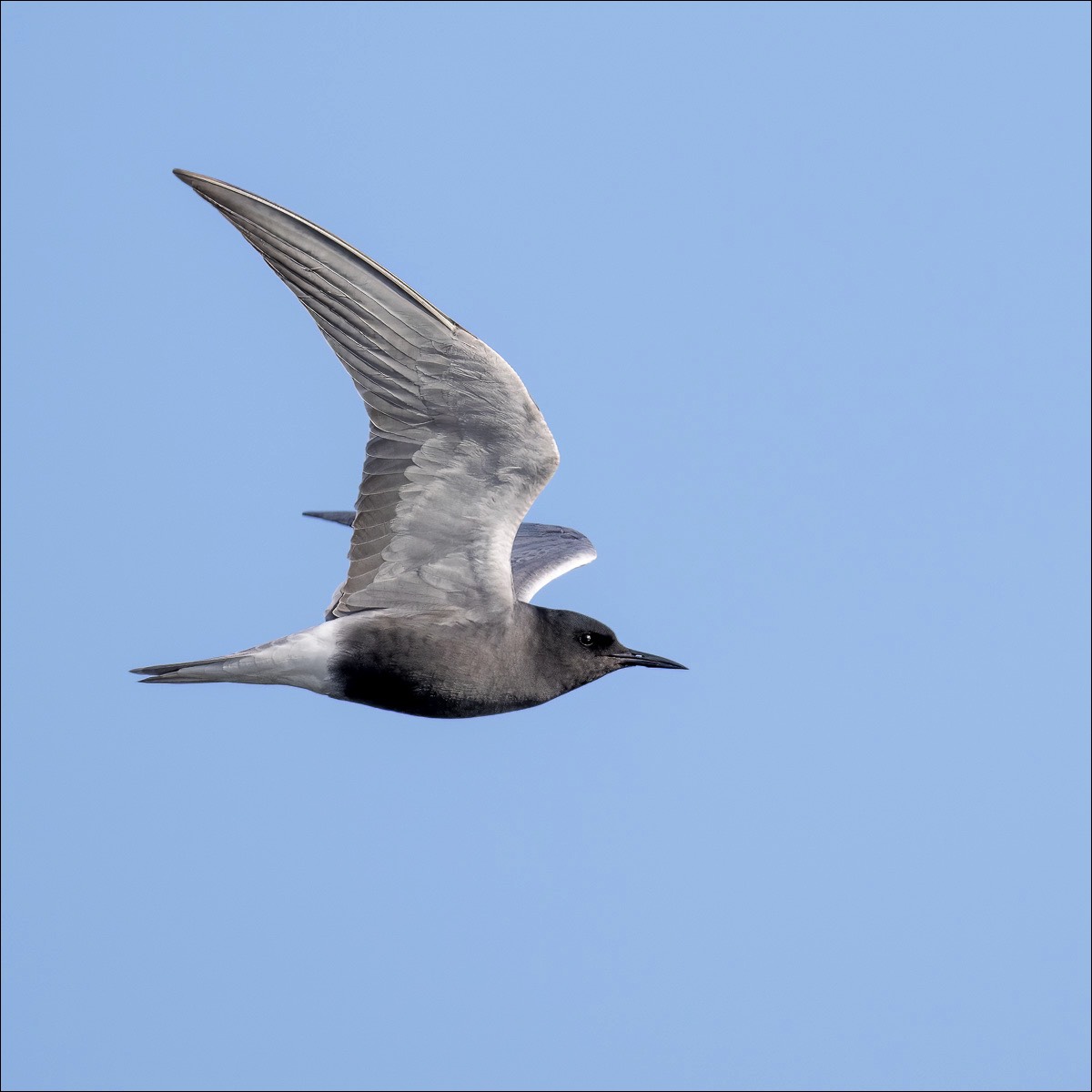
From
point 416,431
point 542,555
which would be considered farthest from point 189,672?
point 542,555

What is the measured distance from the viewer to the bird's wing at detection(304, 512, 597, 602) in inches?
472

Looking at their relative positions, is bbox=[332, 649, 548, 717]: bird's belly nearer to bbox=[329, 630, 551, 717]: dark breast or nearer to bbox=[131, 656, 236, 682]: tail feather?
bbox=[329, 630, 551, 717]: dark breast

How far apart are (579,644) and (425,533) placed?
1.27m

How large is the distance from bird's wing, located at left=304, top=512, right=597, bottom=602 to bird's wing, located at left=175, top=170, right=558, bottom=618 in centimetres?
134

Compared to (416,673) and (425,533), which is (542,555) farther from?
(416,673)

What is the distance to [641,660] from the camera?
1105 centimetres

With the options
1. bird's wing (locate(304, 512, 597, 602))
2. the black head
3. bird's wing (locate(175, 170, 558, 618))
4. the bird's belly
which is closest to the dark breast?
the bird's belly

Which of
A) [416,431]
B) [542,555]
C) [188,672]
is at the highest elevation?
[542,555]

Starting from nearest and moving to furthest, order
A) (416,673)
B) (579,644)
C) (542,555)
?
1. (416,673)
2. (579,644)
3. (542,555)

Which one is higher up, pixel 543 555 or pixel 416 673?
pixel 543 555

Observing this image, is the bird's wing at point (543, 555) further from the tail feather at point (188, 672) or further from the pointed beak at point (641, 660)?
the tail feather at point (188, 672)

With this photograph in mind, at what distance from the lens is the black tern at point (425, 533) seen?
31.0 ft

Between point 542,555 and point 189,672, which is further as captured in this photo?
point 542,555

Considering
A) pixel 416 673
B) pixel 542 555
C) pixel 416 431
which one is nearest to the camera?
pixel 416 431
